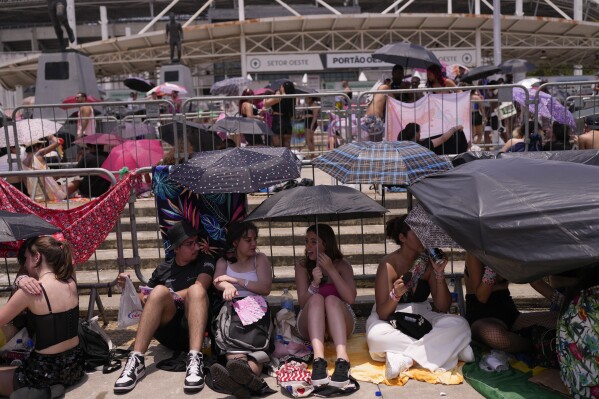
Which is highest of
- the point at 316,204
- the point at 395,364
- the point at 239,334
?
the point at 316,204

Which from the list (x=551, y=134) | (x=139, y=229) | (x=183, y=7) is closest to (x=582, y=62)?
(x=183, y=7)

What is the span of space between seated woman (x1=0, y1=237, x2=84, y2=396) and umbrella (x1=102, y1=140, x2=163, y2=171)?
382 centimetres

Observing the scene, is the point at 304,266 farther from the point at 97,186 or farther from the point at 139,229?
the point at 97,186

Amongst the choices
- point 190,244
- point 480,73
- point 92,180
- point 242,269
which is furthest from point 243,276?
point 480,73

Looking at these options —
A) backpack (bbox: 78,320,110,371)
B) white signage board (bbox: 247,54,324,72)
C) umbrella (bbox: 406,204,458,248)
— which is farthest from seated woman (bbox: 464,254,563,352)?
white signage board (bbox: 247,54,324,72)

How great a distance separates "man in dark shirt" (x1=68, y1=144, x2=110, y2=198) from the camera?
29.0ft

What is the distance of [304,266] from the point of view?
550 cm

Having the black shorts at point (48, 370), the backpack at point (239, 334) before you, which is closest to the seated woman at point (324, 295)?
the backpack at point (239, 334)

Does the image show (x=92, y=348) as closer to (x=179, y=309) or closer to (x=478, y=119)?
(x=179, y=309)

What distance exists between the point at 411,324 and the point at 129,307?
2.33 m

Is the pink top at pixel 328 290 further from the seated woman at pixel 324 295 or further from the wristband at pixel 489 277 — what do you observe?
the wristband at pixel 489 277

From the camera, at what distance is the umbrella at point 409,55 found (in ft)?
33.2

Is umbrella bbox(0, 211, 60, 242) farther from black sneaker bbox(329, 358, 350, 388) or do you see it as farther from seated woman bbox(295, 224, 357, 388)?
black sneaker bbox(329, 358, 350, 388)

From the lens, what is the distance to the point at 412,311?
209 inches
